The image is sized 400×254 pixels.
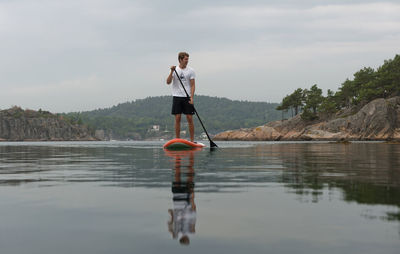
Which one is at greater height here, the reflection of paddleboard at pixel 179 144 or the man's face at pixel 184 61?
the man's face at pixel 184 61

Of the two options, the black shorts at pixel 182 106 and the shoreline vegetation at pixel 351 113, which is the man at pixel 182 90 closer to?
the black shorts at pixel 182 106

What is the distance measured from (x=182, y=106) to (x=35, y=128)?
592ft

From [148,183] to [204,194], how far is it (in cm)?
134

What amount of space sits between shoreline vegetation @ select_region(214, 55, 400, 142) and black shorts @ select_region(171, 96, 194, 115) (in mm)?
64264

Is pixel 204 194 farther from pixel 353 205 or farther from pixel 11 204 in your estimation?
pixel 11 204

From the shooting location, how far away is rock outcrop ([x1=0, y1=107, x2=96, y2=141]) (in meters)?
175

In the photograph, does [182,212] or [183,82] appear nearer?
[182,212]

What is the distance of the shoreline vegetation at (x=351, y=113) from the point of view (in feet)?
257

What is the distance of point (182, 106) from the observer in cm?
1622

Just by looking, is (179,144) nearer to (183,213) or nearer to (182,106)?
(182,106)

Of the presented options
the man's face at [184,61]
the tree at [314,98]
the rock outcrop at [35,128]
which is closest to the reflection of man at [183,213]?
the man's face at [184,61]

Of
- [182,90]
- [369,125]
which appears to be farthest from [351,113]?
[182,90]

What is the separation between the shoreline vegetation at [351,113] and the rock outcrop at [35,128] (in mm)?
100844

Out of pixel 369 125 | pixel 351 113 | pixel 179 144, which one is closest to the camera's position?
pixel 179 144
